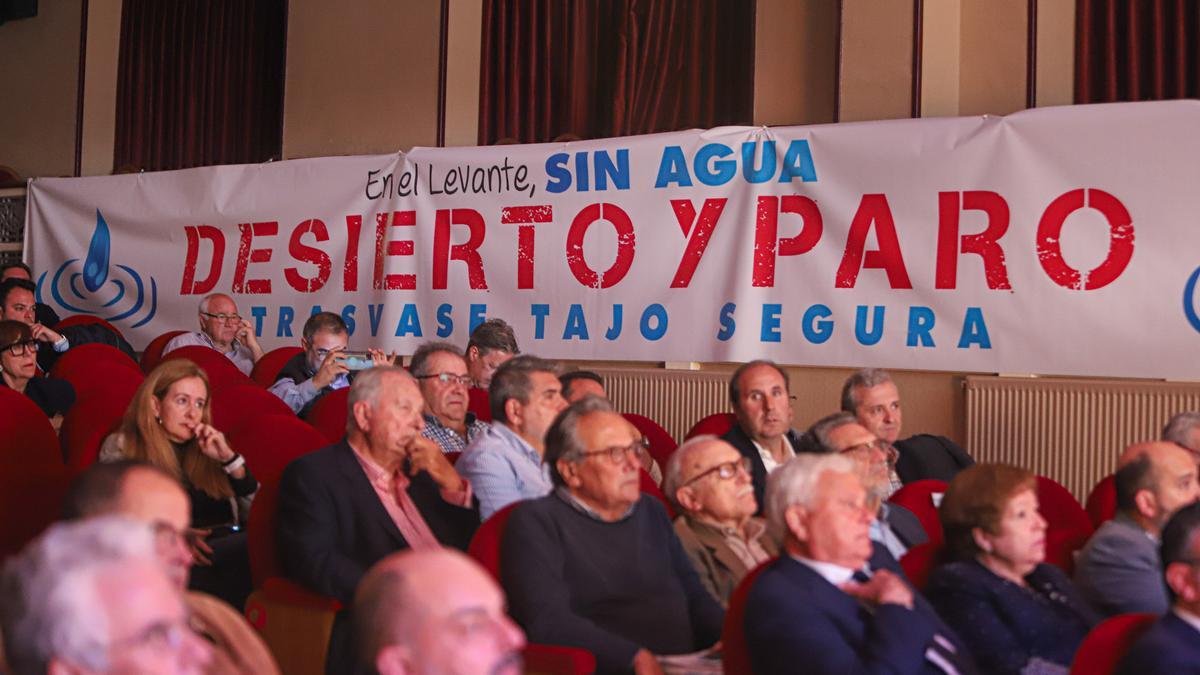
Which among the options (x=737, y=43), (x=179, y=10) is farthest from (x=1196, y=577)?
(x=179, y=10)

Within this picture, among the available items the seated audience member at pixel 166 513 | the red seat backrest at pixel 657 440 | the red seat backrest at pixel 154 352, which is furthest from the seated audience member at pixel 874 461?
the red seat backrest at pixel 154 352

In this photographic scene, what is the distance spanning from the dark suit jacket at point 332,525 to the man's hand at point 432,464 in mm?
106

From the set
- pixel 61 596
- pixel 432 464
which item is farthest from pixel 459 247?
pixel 61 596

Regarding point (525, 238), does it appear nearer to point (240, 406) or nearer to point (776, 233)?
point (776, 233)

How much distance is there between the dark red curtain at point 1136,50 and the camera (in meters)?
5.40

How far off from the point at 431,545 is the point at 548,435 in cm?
44

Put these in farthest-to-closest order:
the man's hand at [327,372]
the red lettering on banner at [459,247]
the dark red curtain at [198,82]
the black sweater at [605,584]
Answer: the dark red curtain at [198,82]
the red lettering on banner at [459,247]
the man's hand at [327,372]
the black sweater at [605,584]

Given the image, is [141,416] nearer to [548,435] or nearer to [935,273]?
[548,435]

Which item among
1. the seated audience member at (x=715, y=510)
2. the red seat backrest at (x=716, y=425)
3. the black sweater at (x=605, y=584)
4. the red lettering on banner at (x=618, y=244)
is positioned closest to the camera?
the black sweater at (x=605, y=584)

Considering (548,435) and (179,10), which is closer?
(548,435)

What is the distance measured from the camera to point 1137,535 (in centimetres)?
283

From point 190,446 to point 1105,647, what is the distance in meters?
2.52

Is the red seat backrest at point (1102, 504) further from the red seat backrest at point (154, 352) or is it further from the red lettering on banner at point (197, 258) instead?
the red lettering on banner at point (197, 258)

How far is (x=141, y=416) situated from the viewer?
354cm
